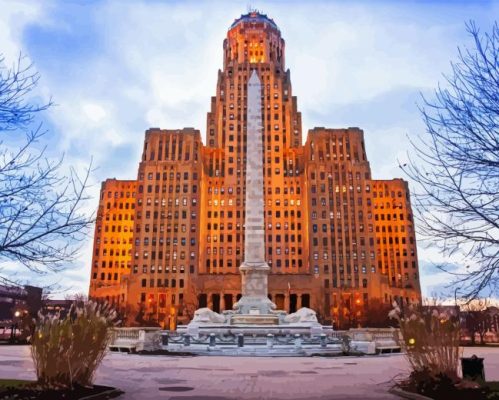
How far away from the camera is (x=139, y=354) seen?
30.0 m

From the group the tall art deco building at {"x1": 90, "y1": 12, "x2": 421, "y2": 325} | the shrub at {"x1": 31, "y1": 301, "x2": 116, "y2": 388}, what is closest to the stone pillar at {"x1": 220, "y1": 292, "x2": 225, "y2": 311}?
the tall art deco building at {"x1": 90, "y1": 12, "x2": 421, "y2": 325}

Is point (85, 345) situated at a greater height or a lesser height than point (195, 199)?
lesser

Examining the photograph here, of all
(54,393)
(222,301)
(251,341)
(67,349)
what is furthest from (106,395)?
(222,301)

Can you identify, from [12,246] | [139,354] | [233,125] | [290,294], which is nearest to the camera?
[12,246]

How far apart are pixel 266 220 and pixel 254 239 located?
7222cm

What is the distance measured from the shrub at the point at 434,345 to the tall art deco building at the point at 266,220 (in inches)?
3401

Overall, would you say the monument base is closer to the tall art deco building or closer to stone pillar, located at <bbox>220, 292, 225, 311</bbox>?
the tall art deco building

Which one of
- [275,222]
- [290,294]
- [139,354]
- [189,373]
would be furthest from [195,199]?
[189,373]

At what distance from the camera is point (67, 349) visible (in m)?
11.7

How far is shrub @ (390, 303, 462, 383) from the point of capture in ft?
39.8

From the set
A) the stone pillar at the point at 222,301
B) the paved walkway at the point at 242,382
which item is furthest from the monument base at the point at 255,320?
the stone pillar at the point at 222,301

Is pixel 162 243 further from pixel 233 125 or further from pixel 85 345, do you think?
pixel 85 345

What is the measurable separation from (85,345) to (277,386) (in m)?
5.92

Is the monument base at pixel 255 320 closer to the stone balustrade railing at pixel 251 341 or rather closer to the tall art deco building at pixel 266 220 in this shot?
the stone balustrade railing at pixel 251 341
